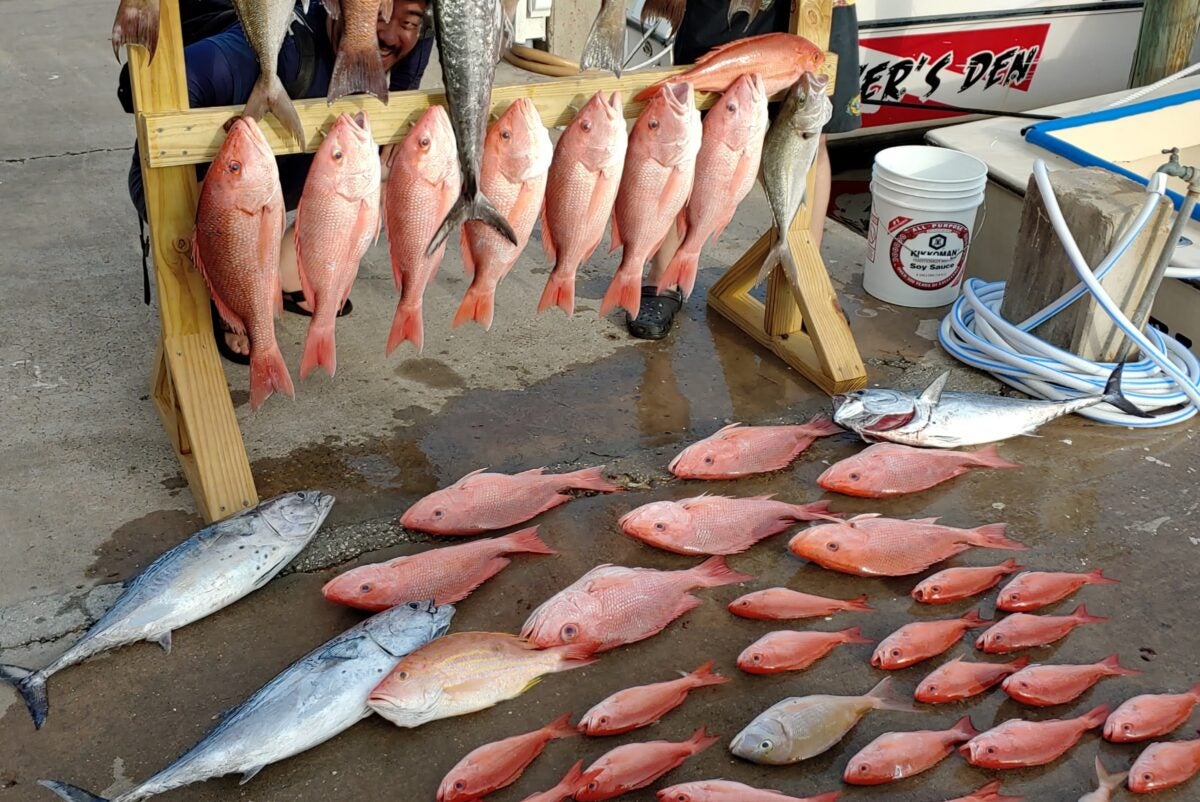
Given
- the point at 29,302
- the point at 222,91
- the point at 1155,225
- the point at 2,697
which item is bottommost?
the point at 2,697

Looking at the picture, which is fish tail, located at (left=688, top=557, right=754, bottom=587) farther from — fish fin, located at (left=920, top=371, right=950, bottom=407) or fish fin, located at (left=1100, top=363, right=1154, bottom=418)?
fish fin, located at (left=1100, top=363, right=1154, bottom=418)

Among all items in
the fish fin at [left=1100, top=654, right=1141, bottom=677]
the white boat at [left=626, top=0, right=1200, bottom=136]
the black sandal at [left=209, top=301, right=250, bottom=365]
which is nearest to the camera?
the fish fin at [left=1100, top=654, right=1141, bottom=677]

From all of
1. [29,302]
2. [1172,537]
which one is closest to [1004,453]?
[1172,537]

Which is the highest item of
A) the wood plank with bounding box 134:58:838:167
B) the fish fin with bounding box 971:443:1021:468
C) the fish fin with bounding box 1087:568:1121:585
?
the wood plank with bounding box 134:58:838:167

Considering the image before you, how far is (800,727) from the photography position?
2701 millimetres

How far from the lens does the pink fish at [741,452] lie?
3752 mm

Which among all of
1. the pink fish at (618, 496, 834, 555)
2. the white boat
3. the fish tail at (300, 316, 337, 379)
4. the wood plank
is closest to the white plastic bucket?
the wood plank

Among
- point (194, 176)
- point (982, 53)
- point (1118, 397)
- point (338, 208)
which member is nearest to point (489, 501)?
point (338, 208)

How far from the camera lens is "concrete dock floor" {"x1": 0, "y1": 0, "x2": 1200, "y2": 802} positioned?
2.73 metres

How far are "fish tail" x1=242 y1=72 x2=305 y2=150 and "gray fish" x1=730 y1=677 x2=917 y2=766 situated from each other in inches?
75.8

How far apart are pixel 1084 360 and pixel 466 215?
7.86ft

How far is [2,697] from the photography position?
2.83 metres

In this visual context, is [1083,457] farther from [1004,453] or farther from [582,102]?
[582,102]

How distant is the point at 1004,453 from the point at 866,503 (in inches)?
24.3
